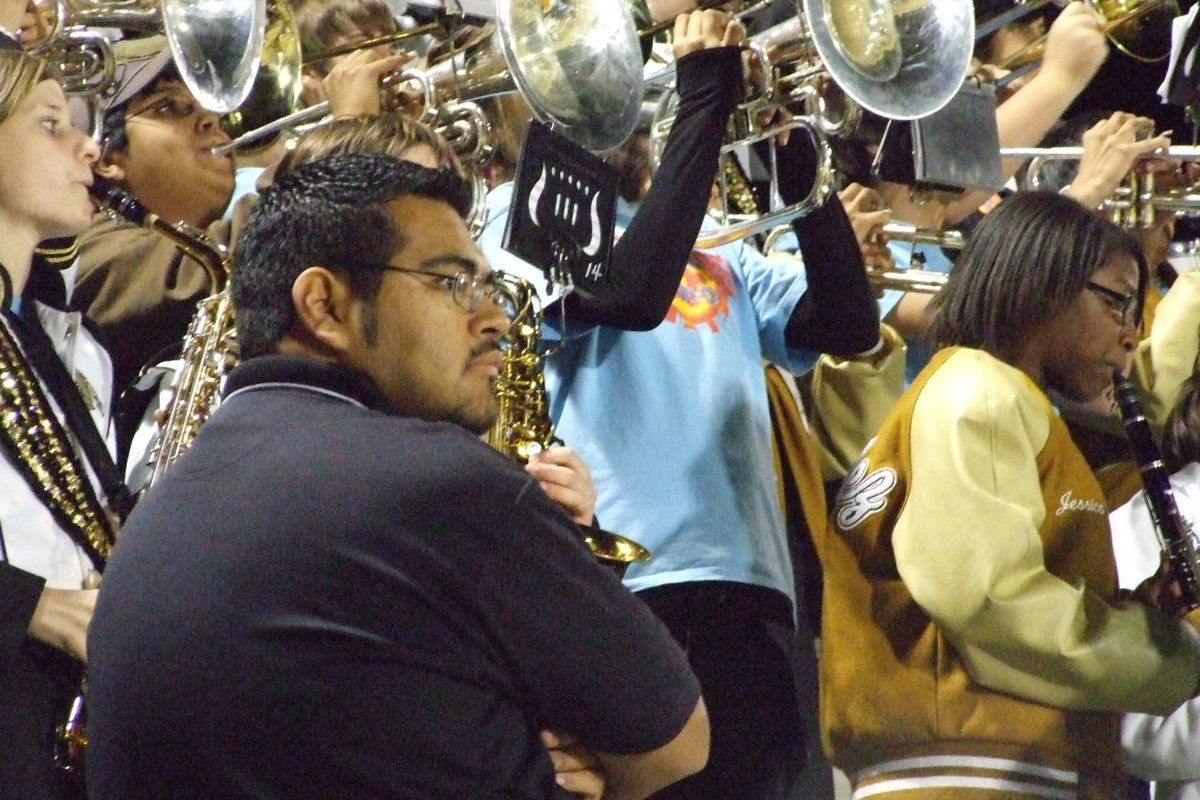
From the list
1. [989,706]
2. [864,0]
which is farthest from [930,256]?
[989,706]

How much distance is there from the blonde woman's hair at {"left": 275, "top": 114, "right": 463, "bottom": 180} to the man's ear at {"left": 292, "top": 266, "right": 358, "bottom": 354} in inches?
34.8

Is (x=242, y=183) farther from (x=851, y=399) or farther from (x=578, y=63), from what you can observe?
(x=851, y=399)

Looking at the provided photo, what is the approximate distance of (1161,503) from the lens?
9.88 ft

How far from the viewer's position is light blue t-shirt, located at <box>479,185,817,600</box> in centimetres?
280

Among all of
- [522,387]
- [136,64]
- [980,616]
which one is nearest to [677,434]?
[522,387]

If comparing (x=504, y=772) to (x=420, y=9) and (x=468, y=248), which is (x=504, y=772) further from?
(x=420, y=9)

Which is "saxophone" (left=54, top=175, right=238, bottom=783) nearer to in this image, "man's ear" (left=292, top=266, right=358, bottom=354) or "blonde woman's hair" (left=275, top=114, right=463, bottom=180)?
"blonde woman's hair" (left=275, top=114, right=463, bottom=180)

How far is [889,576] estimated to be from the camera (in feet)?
9.38

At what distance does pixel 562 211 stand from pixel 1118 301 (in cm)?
122

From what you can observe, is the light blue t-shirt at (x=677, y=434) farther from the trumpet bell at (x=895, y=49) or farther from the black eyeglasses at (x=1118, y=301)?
the black eyeglasses at (x=1118, y=301)

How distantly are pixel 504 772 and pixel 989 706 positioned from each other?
1282mm

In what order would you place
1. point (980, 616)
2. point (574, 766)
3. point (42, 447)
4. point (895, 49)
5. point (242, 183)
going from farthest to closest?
point (242, 183)
point (895, 49)
point (980, 616)
point (42, 447)
point (574, 766)

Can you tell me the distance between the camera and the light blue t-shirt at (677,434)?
2.80 m

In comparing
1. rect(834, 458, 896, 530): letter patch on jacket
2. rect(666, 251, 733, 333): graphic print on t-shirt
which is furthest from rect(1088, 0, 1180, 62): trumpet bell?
rect(834, 458, 896, 530): letter patch on jacket
